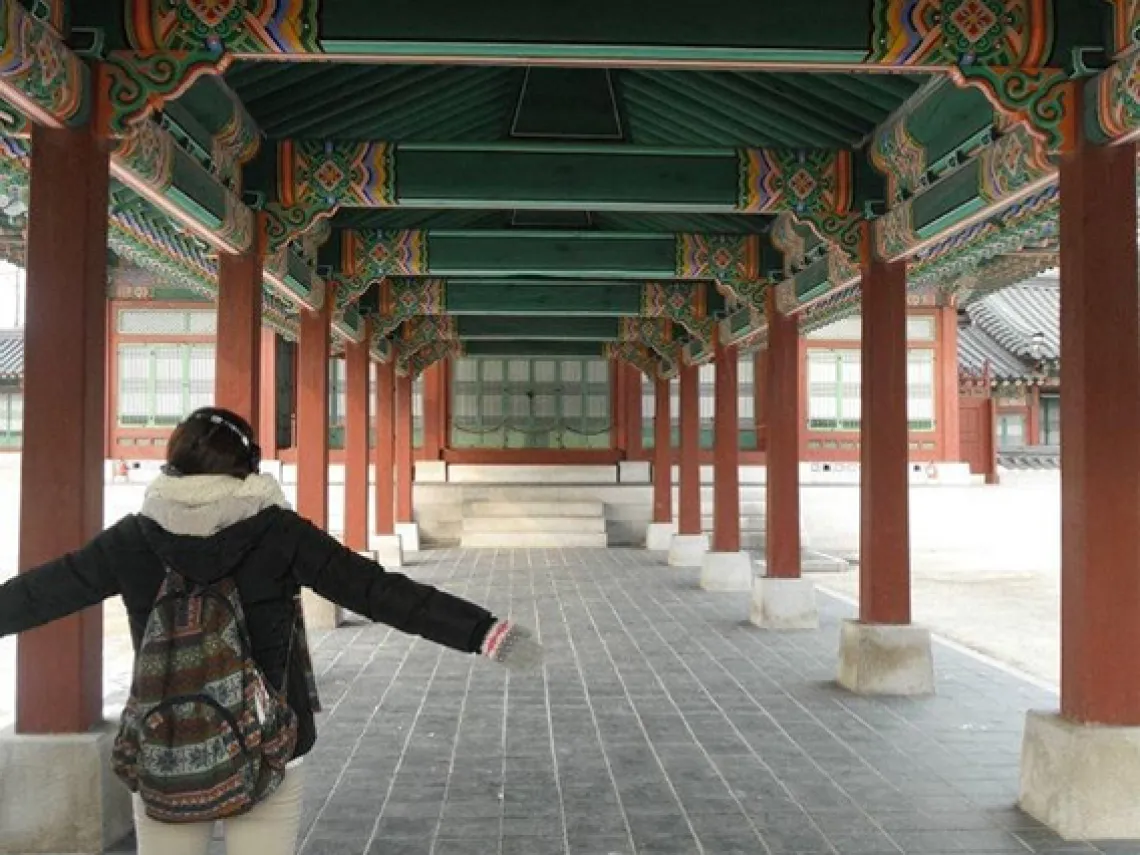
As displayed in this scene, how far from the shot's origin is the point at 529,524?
21.0m

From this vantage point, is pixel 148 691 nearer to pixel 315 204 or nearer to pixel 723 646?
pixel 315 204

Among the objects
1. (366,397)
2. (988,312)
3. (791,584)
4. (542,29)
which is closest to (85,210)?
(542,29)

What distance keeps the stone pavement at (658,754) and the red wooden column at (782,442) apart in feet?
3.55

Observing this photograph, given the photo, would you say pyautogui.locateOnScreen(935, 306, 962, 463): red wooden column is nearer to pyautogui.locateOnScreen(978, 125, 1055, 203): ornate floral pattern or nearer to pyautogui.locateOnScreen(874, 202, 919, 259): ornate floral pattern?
pyautogui.locateOnScreen(874, 202, 919, 259): ornate floral pattern

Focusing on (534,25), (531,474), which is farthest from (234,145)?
(531,474)

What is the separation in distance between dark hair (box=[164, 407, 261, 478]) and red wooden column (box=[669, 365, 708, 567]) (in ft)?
48.8

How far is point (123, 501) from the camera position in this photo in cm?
2117

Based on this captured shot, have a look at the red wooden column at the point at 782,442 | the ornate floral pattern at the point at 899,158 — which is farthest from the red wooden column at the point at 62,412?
the red wooden column at the point at 782,442

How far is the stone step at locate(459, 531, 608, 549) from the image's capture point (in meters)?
20.6

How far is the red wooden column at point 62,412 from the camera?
4.83 m

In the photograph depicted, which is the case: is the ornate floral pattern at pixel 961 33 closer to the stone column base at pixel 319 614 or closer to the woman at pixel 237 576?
the woman at pixel 237 576

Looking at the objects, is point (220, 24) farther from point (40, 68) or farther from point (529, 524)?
point (529, 524)

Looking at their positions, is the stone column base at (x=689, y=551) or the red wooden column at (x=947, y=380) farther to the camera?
the red wooden column at (x=947, y=380)

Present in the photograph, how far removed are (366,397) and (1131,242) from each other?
407 inches
